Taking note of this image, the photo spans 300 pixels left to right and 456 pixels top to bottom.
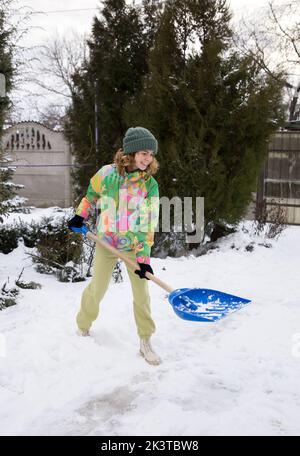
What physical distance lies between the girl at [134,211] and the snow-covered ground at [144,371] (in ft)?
1.05

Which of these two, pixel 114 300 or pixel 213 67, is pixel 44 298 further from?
pixel 213 67

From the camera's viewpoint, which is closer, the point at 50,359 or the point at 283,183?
the point at 50,359

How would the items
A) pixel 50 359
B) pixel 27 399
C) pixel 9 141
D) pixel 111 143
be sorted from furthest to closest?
pixel 9 141
pixel 111 143
pixel 50 359
pixel 27 399

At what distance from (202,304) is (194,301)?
2.6 inches

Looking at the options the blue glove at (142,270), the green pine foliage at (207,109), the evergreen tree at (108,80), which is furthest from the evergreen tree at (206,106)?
the blue glove at (142,270)

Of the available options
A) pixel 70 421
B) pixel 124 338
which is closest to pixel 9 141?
pixel 124 338

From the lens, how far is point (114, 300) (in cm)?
421

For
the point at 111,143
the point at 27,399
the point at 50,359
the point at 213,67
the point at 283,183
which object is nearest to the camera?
the point at 27,399

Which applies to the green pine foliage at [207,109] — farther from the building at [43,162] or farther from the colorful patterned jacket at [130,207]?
the building at [43,162]

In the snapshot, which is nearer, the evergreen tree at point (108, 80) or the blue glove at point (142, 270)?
the blue glove at point (142, 270)

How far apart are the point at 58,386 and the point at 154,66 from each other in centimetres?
506

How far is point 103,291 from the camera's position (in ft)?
10.5

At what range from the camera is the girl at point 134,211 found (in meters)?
2.96

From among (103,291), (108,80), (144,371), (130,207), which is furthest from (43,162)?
(144,371)
